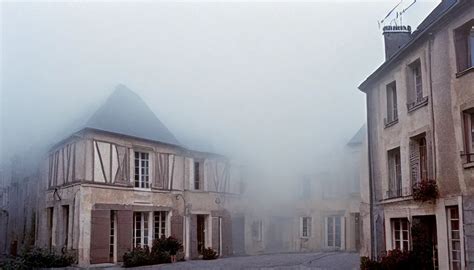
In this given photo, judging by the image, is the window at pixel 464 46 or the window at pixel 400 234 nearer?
the window at pixel 464 46

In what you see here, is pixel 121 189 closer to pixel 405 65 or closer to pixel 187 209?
pixel 187 209

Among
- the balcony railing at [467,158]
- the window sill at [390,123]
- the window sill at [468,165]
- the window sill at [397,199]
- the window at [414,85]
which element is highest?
the window at [414,85]

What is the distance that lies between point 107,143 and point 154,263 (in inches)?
158

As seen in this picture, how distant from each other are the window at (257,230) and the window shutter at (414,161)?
13053 mm

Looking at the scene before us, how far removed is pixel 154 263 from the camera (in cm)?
1667

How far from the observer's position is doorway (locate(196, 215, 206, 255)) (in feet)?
64.8

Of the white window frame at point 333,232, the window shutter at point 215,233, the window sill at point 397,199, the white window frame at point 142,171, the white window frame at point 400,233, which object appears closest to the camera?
the window sill at point 397,199

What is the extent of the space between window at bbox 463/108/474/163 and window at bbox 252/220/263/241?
15352mm

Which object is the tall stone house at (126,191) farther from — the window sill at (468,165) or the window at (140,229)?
the window sill at (468,165)

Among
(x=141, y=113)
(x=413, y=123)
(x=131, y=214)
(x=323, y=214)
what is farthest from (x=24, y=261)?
(x=323, y=214)

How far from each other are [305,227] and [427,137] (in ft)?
48.2

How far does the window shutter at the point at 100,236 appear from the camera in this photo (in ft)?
51.1

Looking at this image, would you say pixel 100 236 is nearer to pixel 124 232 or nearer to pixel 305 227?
pixel 124 232

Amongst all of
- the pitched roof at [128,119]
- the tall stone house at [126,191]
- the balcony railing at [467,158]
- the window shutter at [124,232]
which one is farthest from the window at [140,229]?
the balcony railing at [467,158]
